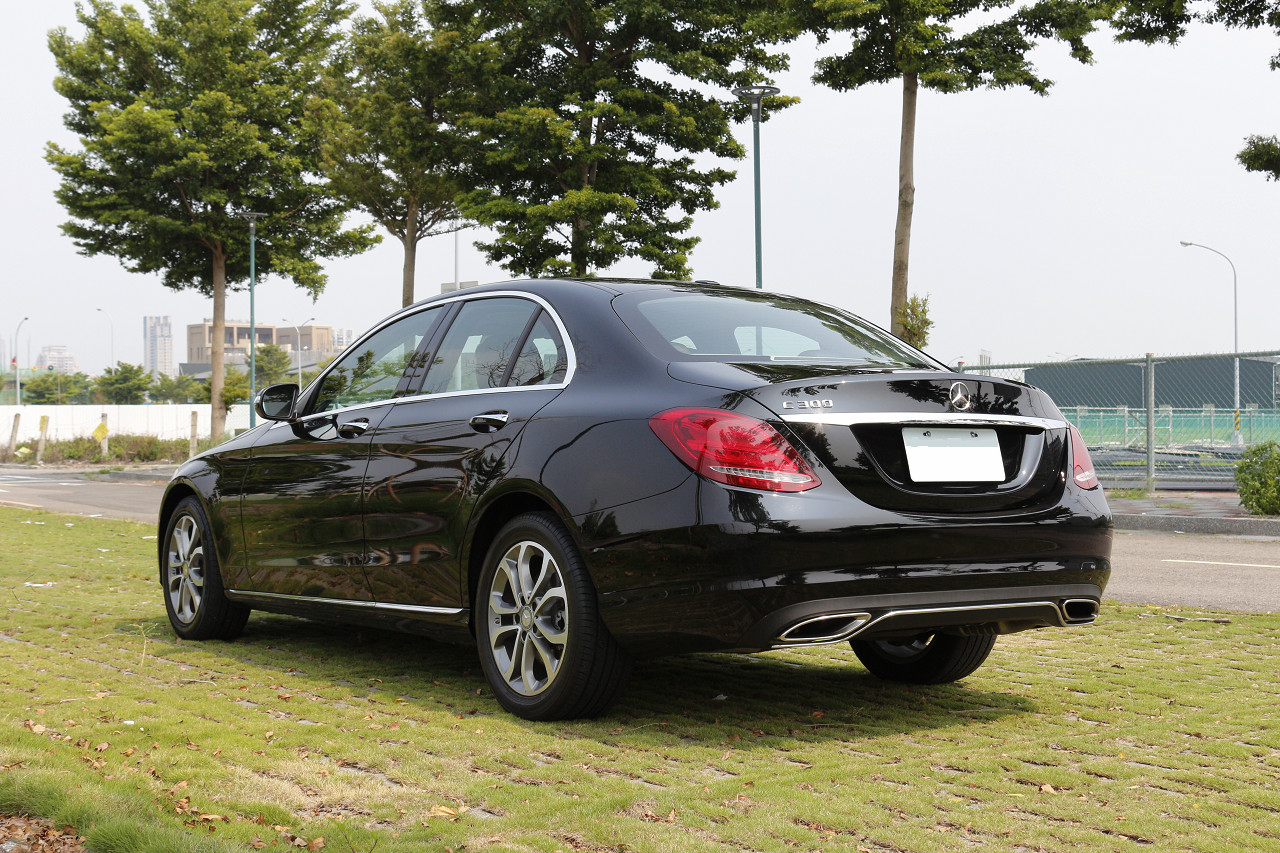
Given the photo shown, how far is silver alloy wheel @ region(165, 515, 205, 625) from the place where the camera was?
670 cm

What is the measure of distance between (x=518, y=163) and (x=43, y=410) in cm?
3267

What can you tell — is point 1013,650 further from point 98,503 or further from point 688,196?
point 688,196

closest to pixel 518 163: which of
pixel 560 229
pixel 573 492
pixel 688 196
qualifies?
pixel 560 229

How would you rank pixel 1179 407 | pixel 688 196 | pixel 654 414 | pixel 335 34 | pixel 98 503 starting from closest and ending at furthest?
pixel 654 414, pixel 1179 407, pixel 98 503, pixel 688 196, pixel 335 34

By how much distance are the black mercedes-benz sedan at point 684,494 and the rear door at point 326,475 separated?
21 mm

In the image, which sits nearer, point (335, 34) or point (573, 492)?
point (573, 492)

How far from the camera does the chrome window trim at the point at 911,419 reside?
4.07 meters

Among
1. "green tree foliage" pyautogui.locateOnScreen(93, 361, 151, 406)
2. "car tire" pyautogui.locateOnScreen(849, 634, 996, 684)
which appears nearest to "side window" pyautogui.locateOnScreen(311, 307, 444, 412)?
"car tire" pyautogui.locateOnScreen(849, 634, 996, 684)

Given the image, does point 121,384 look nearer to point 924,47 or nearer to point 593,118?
point 593,118

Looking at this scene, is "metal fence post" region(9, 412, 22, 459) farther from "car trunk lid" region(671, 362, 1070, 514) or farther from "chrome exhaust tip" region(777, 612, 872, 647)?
"chrome exhaust tip" region(777, 612, 872, 647)

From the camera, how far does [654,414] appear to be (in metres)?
4.20

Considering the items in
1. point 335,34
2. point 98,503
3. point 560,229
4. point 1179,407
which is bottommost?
point 98,503

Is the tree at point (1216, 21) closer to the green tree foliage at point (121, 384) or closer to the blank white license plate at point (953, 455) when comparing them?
the blank white license plate at point (953, 455)

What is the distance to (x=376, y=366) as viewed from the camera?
5.91 m
